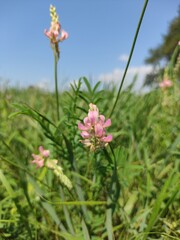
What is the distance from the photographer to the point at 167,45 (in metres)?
22.5

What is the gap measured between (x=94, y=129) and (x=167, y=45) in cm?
2286

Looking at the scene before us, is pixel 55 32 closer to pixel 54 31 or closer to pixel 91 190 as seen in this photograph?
pixel 54 31

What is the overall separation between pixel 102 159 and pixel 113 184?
159mm

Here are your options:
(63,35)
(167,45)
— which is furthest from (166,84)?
(167,45)

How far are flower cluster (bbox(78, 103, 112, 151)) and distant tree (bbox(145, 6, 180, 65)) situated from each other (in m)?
20.9

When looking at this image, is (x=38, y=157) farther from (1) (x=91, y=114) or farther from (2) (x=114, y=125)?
(2) (x=114, y=125)

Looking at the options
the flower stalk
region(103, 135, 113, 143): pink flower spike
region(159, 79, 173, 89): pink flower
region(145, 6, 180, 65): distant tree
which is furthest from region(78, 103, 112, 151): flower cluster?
region(145, 6, 180, 65): distant tree

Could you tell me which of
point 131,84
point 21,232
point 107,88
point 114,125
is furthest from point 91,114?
point 107,88

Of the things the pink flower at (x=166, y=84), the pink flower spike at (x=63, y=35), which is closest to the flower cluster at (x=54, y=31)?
the pink flower spike at (x=63, y=35)

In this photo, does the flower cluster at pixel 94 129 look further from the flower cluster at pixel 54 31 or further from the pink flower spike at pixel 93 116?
the flower cluster at pixel 54 31

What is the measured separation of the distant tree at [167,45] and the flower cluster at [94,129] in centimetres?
2095

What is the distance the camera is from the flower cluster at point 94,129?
0.72m

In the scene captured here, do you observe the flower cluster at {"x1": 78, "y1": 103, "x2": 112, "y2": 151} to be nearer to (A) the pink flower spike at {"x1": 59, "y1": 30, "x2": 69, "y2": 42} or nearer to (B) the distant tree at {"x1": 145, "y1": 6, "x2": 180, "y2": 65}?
(A) the pink flower spike at {"x1": 59, "y1": 30, "x2": 69, "y2": 42}

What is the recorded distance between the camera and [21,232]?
3.22ft
